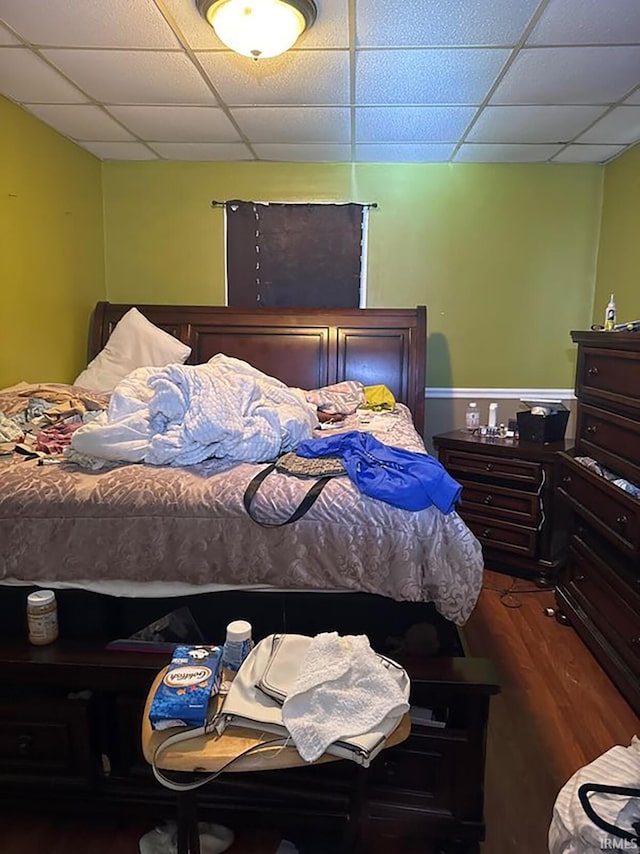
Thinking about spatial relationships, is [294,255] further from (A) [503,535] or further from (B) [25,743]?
(B) [25,743]

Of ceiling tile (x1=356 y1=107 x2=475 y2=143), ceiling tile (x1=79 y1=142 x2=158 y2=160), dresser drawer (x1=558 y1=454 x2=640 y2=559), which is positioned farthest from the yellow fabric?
ceiling tile (x1=79 y1=142 x2=158 y2=160)

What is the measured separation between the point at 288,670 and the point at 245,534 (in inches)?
20.3

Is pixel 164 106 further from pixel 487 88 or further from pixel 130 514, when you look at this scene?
pixel 130 514

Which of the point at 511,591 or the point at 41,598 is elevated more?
the point at 41,598

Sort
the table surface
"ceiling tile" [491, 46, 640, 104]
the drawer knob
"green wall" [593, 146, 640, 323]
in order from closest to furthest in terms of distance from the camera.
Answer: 1. the table surface
2. the drawer knob
3. "ceiling tile" [491, 46, 640, 104]
4. "green wall" [593, 146, 640, 323]

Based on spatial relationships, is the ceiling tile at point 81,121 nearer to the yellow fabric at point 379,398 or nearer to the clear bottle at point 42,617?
the yellow fabric at point 379,398

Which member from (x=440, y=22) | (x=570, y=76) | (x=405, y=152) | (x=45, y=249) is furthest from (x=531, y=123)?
(x=45, y=249)

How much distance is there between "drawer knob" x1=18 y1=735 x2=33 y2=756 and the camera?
1.69 metres

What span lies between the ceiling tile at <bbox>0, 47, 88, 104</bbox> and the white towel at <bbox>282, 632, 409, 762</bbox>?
259 centimetres

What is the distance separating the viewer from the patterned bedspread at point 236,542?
1.71 meters

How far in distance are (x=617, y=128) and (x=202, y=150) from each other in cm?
240

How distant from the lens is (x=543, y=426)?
136 inches

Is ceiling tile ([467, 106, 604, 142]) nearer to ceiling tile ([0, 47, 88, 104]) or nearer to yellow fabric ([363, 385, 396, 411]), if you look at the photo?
yellow fabric ([363, 385, 396, 411])

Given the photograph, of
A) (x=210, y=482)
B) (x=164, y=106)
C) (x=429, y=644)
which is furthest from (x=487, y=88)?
(x=429, y=644)
